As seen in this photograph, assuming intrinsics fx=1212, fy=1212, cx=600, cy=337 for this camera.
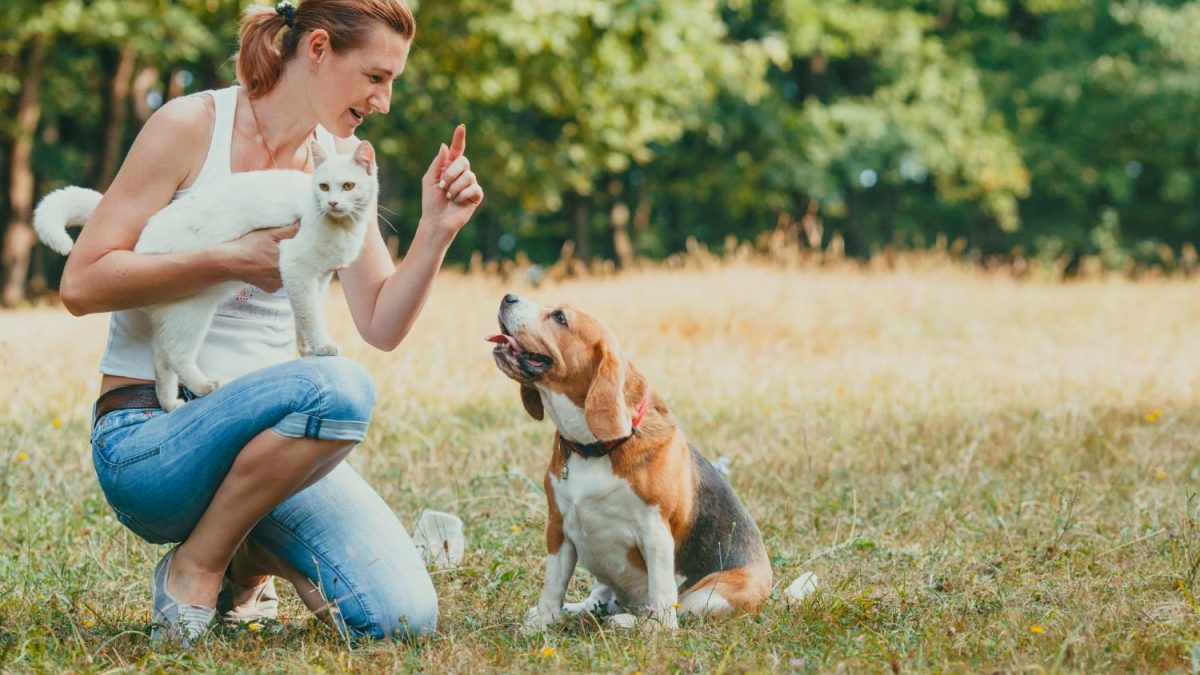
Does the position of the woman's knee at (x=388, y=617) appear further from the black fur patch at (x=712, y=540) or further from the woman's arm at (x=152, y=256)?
the woman's arm at (x=152, y=256)

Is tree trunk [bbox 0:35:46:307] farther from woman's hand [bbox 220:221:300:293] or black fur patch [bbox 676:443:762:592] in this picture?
black fur patch [bbox 676:443:762:592]

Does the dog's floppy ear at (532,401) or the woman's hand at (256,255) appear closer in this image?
the woman's hand at (256,255)

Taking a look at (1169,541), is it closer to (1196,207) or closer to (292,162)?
(292,162)

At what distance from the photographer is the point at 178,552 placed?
11.1ft

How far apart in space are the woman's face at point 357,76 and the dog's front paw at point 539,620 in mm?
1565

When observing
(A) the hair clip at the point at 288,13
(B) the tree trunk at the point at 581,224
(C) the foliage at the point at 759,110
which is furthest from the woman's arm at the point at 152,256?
(B) the tree trunk at the point at 581,224

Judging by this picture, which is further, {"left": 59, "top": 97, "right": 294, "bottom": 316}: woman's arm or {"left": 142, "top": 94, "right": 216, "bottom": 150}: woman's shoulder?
{"left": 142, "top": 94, "right": 216, "bottom": 150}: woman's shoulder

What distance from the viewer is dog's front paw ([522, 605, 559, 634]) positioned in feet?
11.8

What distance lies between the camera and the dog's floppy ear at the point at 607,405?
3.48 metres

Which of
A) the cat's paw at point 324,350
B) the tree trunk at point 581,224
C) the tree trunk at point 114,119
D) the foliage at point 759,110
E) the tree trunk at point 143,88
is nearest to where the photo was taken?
the cat's paw at point 324,350

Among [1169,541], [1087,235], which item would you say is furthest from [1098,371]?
[1087,235]

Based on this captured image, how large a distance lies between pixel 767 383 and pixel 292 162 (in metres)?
4.69

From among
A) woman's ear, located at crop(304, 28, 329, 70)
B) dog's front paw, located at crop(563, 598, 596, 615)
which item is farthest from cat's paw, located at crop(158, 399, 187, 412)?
dog's front paw, located at crop(563, 598, 596, 615)

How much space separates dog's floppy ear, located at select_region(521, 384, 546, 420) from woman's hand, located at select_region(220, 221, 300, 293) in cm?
89
